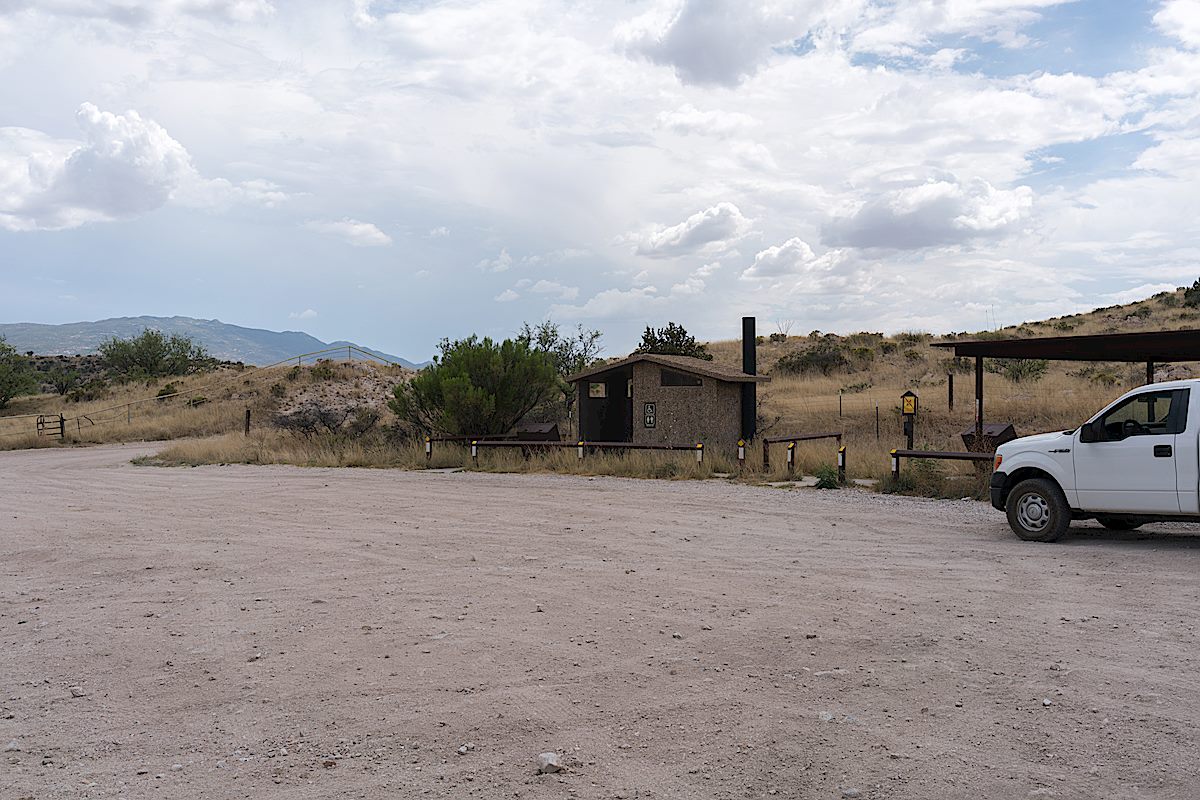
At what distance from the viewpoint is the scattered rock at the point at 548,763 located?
4898 millimetres

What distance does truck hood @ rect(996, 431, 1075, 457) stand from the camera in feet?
39.2

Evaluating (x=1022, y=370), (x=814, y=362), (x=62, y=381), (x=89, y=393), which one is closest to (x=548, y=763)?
(x=1022, y=370)

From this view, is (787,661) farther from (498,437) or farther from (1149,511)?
(498,437)

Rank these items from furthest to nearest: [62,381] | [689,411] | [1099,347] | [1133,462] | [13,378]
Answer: [62,381]
[13,378]
[689,411]
[1099,347]
[1133,462]

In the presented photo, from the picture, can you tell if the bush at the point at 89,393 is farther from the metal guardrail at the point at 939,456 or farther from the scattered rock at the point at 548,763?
the scattered rock at the point at 548,763

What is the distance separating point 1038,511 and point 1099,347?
27.1ft

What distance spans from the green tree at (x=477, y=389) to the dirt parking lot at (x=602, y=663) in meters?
13.5

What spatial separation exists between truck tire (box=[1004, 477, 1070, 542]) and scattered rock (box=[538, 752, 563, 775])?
8843 mm

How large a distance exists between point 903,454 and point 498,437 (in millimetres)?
11668

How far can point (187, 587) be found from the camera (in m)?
9.52

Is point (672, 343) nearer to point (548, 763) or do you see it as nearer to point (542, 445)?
point (542, 445)

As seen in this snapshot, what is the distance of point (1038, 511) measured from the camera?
1205cm

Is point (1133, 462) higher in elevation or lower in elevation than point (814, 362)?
lower

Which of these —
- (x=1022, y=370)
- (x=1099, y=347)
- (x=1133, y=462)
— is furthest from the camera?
(x=1022, y=370)
